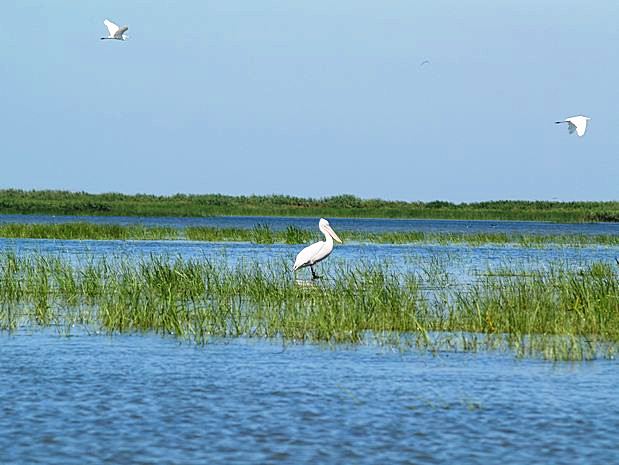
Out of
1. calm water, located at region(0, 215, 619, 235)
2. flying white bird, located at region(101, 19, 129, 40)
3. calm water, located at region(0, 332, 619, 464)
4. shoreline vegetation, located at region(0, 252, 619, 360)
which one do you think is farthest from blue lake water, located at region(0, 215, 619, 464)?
calm water, located at region(0, 215, 619, 235)

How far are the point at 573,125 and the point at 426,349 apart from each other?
1202 centimetres

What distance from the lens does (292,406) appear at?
9195 millimetres

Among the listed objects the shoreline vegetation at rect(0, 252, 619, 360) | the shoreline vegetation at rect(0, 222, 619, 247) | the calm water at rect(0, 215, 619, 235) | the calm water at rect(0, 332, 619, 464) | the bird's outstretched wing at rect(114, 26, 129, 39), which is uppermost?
the bird's outstretched wing at rect(114, 26, 129, 39)

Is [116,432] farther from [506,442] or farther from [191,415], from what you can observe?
[506,442]

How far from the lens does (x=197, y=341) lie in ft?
40.8

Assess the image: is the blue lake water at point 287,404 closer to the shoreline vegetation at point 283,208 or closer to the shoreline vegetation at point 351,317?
the shoreline vegetation at point 351,317

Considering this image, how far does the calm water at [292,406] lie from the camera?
7.78 metres

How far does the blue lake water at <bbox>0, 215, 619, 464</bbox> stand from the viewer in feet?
25.6

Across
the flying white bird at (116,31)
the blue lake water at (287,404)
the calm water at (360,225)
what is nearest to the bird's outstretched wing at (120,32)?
the flying white bird at (116,31)

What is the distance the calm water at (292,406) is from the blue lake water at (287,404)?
0.05ft

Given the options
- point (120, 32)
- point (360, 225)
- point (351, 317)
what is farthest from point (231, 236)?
point (360, 225)

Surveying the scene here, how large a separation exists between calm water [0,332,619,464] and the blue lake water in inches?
0.6

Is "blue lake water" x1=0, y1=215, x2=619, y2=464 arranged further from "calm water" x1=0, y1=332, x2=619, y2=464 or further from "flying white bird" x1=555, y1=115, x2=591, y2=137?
"flying white bird" x1=555, y1=115, x2=591, y2=137

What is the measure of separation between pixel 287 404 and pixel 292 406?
0.27 ft
